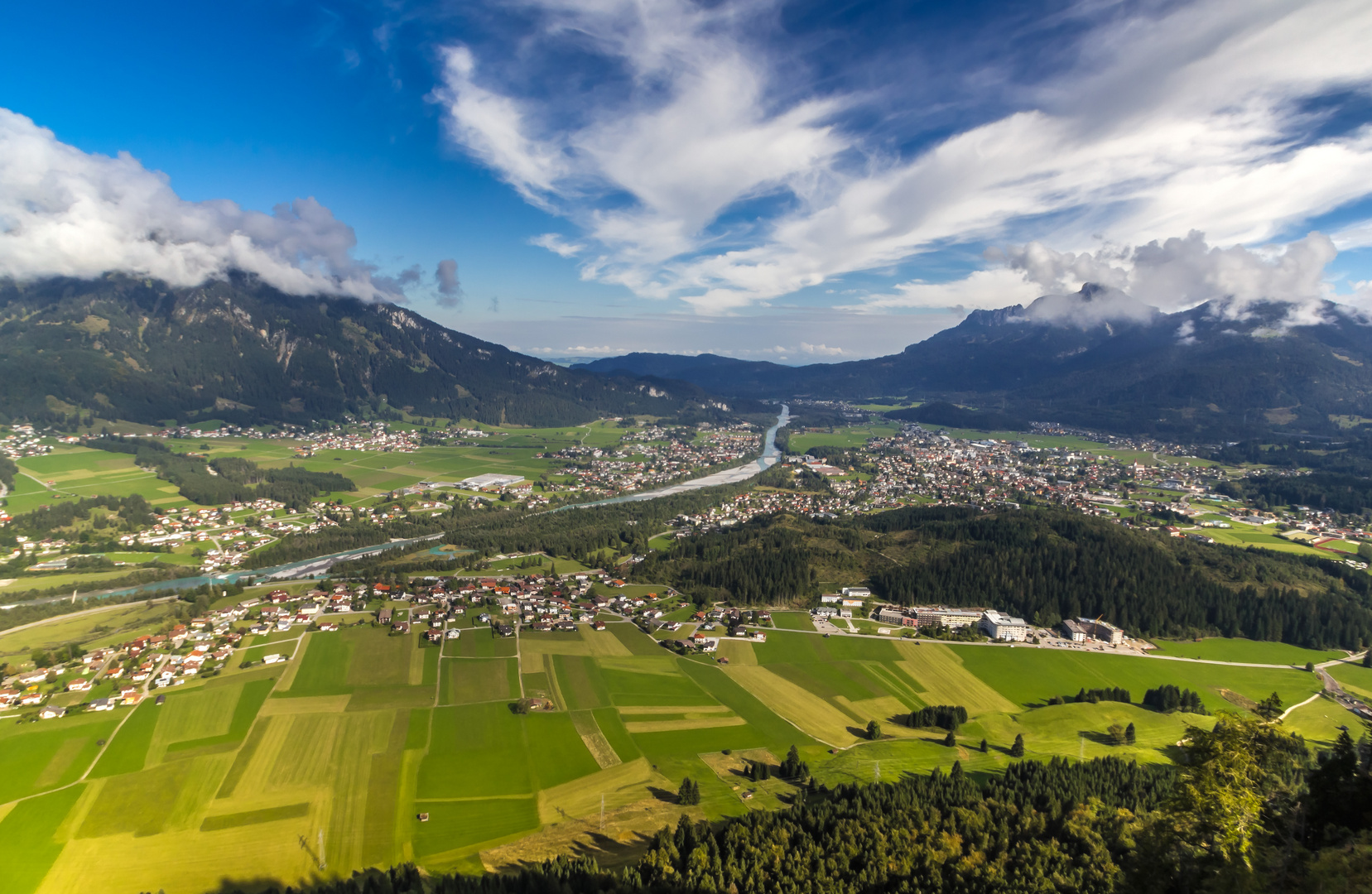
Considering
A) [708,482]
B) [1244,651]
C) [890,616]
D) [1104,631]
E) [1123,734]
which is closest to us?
[1123,734]

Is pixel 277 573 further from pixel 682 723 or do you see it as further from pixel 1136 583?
pixel 1136 583

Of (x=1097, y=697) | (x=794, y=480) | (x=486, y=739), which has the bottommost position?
(x=1097, y=697)

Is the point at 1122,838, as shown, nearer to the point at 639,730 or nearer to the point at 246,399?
the point at 639,730

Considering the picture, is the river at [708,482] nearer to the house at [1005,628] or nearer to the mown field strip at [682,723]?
the house at [1005,628]

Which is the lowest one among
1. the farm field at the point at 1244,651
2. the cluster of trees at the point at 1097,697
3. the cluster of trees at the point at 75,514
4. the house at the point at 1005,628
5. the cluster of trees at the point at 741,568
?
the farm field at the point at 1244,651

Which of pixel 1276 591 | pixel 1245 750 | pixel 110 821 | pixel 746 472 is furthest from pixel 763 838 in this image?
pixel 746 472

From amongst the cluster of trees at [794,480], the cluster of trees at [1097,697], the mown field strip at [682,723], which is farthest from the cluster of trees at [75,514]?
the cluster of trees at [1097,697]

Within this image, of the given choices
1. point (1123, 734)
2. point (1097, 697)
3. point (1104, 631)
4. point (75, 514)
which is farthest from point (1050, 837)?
point (75, 514)
